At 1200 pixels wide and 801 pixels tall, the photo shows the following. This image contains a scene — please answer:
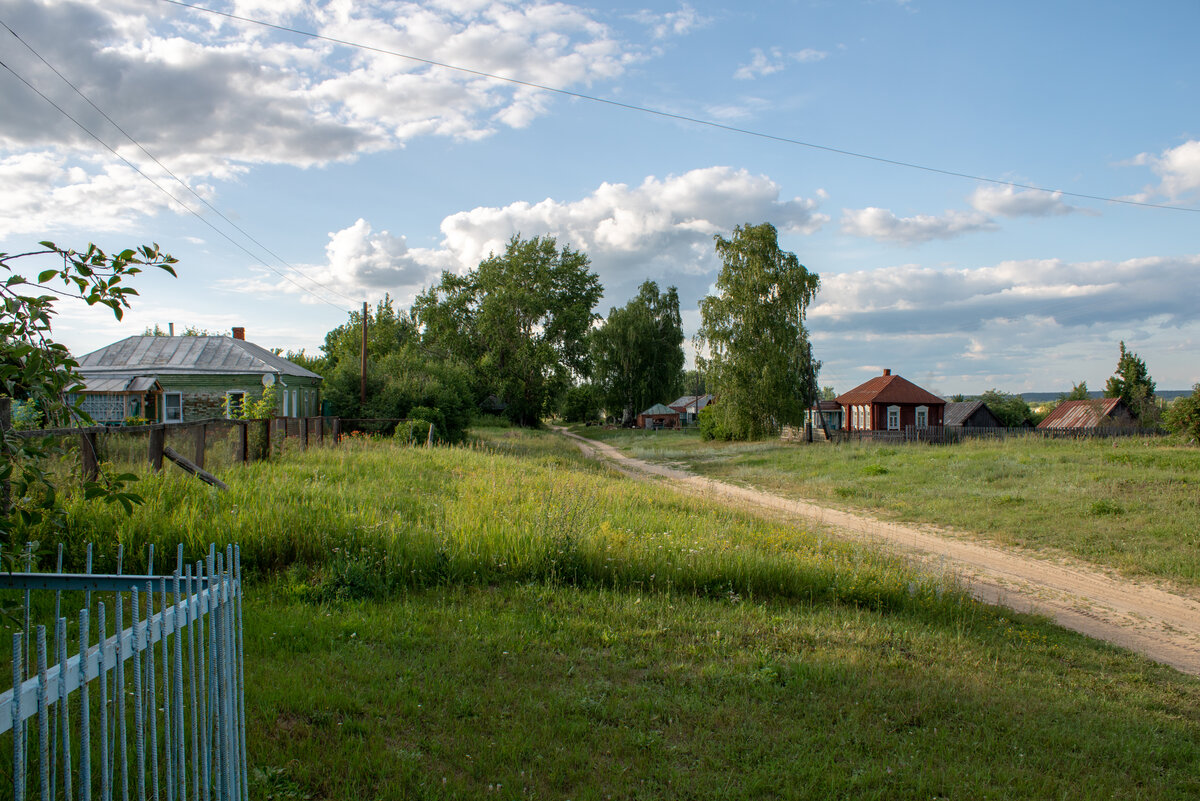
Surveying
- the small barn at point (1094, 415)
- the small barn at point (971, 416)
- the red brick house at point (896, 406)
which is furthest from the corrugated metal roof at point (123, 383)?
the small barn at point (1094, 415)

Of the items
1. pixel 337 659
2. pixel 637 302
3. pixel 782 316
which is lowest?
pixel 337 659

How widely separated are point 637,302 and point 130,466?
5559cm

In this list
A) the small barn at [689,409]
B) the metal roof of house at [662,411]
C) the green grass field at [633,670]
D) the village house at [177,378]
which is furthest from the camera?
the small barn at [689,409]

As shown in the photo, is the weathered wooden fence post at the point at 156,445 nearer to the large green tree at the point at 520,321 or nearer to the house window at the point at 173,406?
the house window at the point at 173,406

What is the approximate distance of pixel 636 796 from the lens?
11.4ft

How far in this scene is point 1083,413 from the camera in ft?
147

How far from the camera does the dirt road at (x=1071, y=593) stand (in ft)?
21.7

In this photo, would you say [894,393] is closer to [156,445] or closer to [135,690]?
[156,445]

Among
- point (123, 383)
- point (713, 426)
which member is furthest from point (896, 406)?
point (123, 383)

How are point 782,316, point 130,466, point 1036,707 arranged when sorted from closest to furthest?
point 1036,707
point 130,466
point 782,316

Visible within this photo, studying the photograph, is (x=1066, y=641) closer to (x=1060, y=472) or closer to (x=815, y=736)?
(x=815, y=736)

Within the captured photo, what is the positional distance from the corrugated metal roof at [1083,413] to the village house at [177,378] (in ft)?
148

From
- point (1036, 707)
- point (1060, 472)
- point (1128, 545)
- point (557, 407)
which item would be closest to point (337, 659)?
point (1036, 707)

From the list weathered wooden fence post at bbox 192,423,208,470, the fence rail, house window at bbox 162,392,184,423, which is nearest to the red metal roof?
house window at bbox 162,392,184,423
